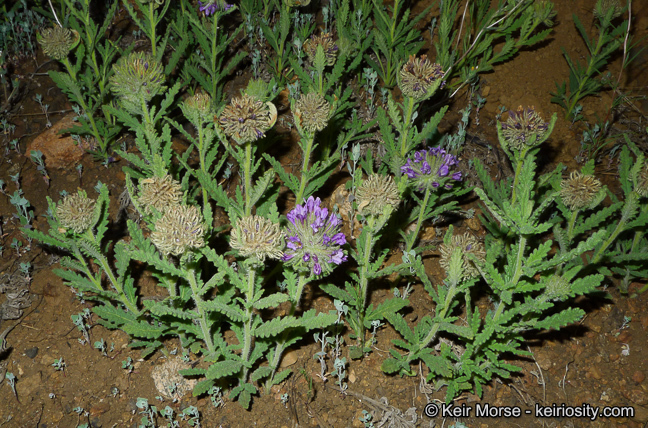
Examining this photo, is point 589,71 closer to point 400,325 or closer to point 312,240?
point 400,325

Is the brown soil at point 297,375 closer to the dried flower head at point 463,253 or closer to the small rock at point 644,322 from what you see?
the small rock at point 644,322

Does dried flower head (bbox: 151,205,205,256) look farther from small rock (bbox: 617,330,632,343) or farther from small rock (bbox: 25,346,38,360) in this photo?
small rock (bbox: 617,330,632,343)

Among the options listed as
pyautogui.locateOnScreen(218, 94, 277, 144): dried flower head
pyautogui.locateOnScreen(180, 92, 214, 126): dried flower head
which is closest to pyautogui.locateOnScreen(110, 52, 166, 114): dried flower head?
pyautogui.locateOnScreen(180, 92, 214, 126): dried flower head

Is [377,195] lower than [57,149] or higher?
higher

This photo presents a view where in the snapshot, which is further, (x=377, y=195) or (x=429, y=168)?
(x=429, y=168)

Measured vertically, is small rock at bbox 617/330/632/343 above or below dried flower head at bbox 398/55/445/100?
below

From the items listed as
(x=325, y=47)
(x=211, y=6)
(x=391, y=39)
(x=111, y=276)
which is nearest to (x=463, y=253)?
(x=325, y=47)

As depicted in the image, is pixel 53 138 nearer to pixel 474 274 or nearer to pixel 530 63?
pixel 474 274
